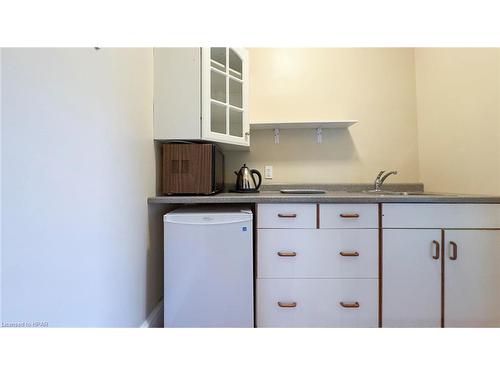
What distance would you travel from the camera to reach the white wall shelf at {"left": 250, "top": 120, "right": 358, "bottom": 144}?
1843 millimetres

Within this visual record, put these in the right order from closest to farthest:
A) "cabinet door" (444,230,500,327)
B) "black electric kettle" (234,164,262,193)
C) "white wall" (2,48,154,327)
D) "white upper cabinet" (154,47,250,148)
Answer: "white wall" (2,48,154,327) → "cabinet door" (444,230,500,327) → "white upper cabinet" (154,47,250,148) → "black electric kettle" (234,164,262,193)

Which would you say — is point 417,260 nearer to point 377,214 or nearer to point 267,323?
point 377,214

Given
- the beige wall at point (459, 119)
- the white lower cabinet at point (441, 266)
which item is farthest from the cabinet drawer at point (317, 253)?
the beige wall at point (459, 119)

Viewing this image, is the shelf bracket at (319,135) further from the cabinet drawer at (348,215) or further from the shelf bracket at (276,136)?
the cabinet drawer at (348,215)

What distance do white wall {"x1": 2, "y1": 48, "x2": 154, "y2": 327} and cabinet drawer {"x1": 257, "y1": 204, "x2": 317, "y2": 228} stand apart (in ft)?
2.35

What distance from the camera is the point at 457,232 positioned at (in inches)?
49.3

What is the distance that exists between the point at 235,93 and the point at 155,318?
1631 millimetres

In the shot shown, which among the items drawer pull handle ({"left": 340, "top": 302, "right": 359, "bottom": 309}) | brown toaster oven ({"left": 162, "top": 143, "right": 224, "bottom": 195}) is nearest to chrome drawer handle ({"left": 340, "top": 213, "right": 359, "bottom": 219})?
drawer pull handle ({"left": 340, "top": 302, "right": 359, "bottom": 309})

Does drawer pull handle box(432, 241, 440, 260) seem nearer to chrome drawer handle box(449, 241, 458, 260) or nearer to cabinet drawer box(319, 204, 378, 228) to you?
chrome drawer handle box(449, 241, 458, 260)

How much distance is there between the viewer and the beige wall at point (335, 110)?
198 cm

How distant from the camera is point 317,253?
4.25 ft

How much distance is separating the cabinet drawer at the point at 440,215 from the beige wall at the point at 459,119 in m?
0.19

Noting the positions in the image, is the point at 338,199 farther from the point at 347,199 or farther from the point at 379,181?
the point at 379,181
